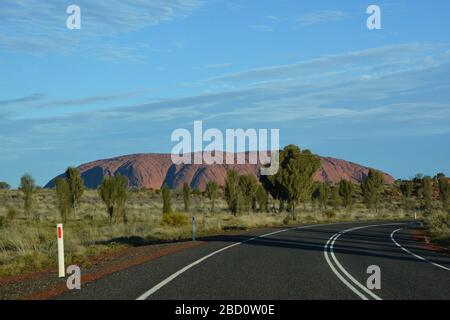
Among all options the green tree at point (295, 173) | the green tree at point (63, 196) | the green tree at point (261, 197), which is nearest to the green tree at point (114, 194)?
the green tree at point (63, 196)

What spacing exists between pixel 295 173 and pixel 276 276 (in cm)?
4154

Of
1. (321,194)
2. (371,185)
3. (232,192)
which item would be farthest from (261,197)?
(371,185)

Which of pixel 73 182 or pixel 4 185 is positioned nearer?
pixel 73 182

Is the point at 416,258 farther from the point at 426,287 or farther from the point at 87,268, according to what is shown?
the point at 87,268

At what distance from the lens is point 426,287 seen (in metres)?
11.6

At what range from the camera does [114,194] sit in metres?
43.5

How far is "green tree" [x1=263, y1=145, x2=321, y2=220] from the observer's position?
178 feet

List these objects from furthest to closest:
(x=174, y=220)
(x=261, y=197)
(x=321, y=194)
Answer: (x=321, y=194)
(x=261, y=197)
(x=174, y=220)

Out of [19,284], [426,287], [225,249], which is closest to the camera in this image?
[426,287]

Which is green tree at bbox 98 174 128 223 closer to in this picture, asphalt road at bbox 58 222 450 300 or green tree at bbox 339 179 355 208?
asphalt road at bbox 58 222 450 300

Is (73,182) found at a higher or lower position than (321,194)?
higher

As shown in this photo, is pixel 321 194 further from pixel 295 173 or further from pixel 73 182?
pixel 73 182
